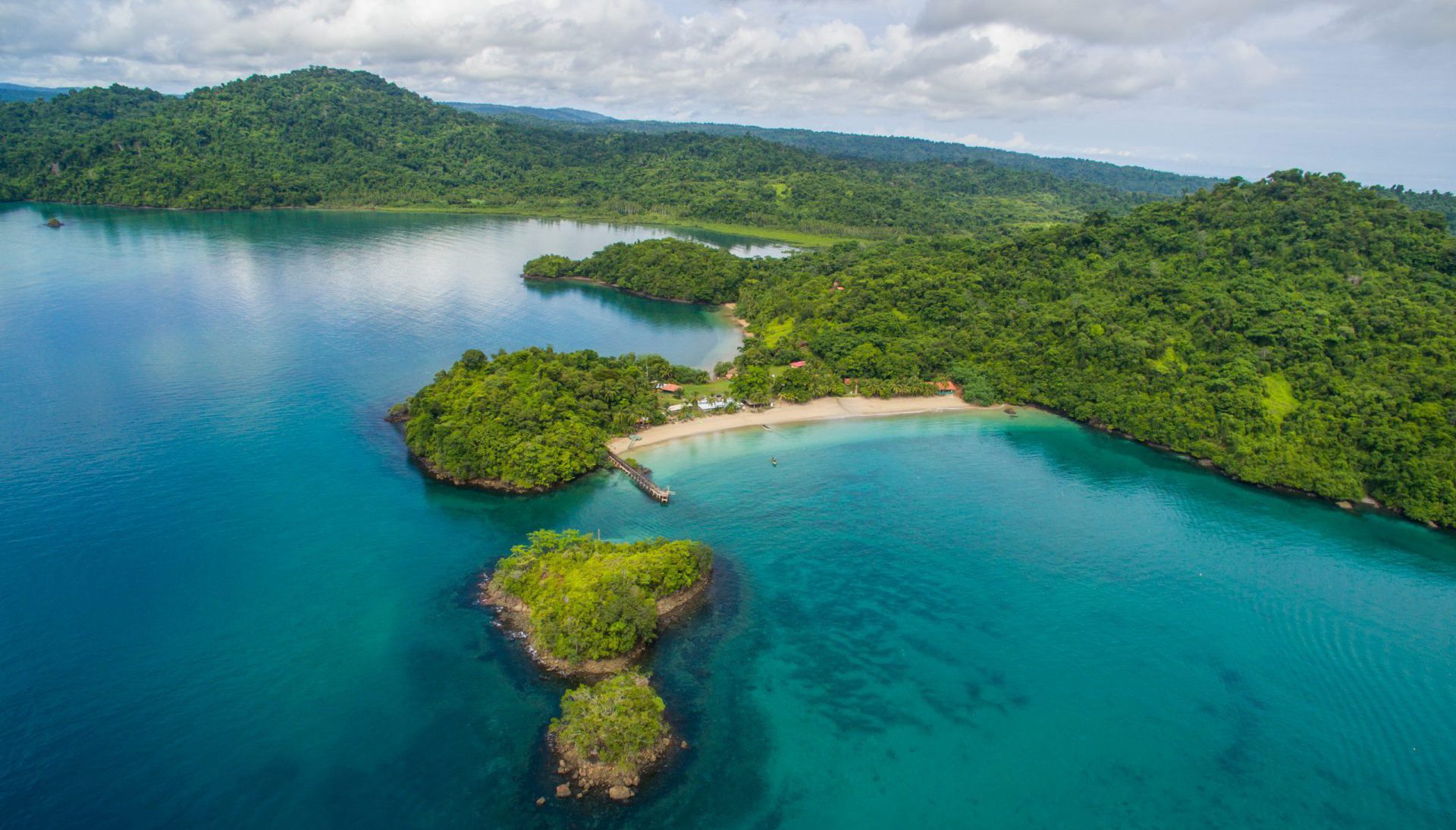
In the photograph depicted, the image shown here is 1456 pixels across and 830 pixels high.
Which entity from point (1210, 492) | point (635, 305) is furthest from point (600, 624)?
point (635, 305)

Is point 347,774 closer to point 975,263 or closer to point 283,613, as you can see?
point 283,613

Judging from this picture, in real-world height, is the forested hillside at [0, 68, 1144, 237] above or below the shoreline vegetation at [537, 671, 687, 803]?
above

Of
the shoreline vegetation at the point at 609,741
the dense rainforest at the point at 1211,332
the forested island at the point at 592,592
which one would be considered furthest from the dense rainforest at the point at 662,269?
the shoreline vegetation at the point at 609,741

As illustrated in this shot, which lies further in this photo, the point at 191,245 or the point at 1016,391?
the point at 191,245

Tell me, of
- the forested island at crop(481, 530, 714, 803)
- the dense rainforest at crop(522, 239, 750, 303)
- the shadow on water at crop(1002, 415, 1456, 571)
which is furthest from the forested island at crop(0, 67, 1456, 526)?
the forested island at crop(481, 530, 714, 803)

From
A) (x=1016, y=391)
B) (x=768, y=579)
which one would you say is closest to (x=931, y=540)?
(x=768, y=579)

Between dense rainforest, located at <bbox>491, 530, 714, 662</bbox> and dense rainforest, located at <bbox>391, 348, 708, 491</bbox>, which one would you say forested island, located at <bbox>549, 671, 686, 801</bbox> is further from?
dense rainforest, located at <bbox>391, 348, 708, 491</bbox>

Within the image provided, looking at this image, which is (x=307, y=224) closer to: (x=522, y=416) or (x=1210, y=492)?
(x=522, y=416)
